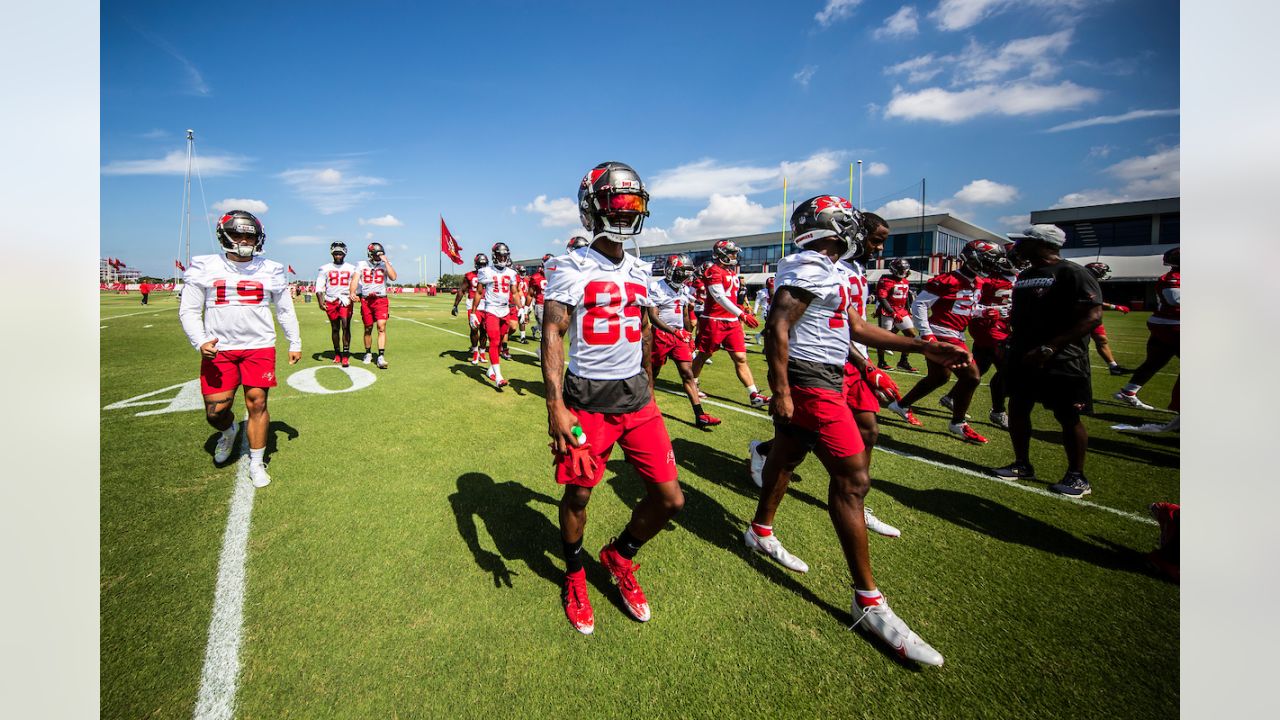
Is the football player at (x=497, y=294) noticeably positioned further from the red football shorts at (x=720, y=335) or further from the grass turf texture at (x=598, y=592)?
the grass turf texture at (x=598, y=592)

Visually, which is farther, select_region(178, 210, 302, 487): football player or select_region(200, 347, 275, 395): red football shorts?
select_region(200, 347, 275, 395): red football shorts

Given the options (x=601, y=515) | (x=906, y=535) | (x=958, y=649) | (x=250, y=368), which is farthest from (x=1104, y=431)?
(x=250, y=368)

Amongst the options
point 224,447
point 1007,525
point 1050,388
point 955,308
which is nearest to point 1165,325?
point 955,308

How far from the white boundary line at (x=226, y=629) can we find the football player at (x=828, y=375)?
3.19 metres

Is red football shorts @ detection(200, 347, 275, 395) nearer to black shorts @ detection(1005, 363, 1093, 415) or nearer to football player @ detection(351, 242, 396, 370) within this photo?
football player @ detection(351, 242, 396, 370)

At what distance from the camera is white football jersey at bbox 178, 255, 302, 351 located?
176 inches

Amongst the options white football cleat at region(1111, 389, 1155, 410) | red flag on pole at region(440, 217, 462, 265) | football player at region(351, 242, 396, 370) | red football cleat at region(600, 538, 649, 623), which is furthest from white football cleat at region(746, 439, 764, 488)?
red flag on pole at region(440, 217, 462, 265)

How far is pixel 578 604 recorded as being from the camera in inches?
114

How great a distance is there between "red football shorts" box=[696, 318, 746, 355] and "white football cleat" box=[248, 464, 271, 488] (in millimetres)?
6078

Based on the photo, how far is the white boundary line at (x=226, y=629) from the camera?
7.38ft

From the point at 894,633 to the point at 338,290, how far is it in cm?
1176

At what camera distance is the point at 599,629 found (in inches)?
110

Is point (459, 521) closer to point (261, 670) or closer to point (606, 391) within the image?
point (261, 670)

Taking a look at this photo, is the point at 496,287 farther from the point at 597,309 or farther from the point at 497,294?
the point at 597,309
